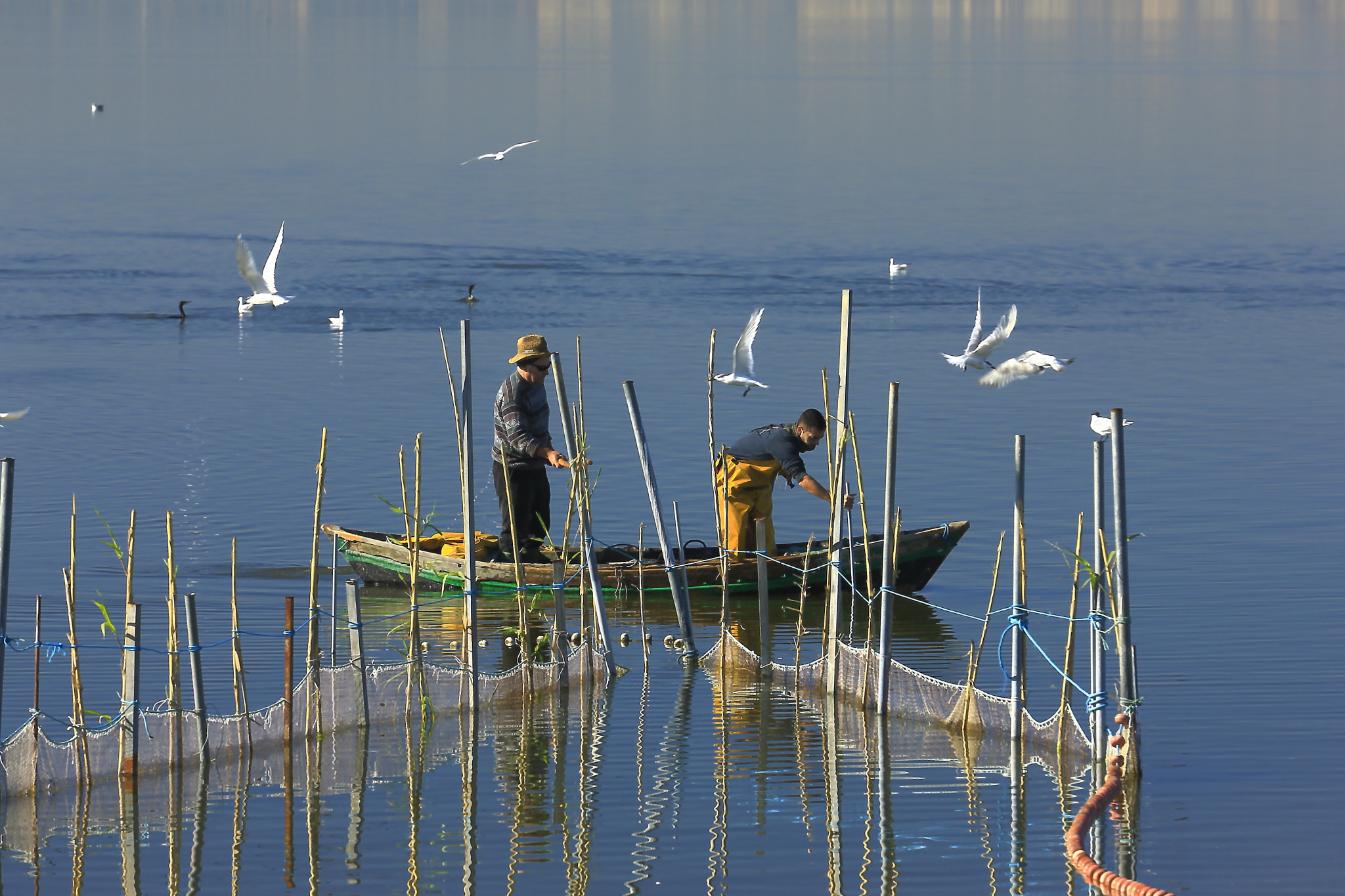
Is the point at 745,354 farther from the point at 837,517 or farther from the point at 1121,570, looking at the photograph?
the point at 1121,570

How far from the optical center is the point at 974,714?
823 centimetres

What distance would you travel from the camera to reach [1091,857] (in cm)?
693

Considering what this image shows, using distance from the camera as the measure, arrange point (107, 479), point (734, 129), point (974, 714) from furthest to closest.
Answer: point (734, 129) < point (107, 479) < point (974, 714)

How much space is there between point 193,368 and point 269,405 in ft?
8.75

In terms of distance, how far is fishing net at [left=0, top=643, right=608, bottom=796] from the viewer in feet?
23.3

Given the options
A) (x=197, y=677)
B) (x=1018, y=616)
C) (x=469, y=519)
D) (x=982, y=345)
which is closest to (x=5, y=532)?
(x=197, y=677)

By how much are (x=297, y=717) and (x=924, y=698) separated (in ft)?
9.49

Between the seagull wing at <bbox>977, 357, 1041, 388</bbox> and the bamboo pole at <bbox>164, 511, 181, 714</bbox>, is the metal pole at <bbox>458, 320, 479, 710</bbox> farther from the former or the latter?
the seagull wing at <bbox>977, 357, 1041, 388</bbox>

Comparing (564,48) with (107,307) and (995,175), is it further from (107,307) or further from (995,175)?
(107,307)

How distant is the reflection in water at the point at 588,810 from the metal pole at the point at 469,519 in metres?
0.29

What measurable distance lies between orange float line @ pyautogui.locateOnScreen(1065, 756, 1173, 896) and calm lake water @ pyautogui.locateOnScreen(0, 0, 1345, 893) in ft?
0.58

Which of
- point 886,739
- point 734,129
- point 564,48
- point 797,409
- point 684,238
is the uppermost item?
point 564,48

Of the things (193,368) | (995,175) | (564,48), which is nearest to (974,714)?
(193,368)

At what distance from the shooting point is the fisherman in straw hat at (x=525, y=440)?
1063 centimetres
